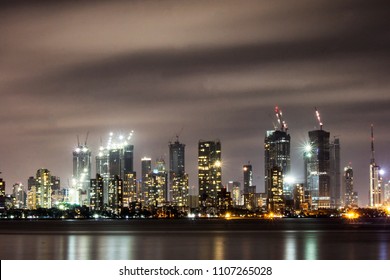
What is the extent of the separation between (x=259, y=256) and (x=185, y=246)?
22.0 m

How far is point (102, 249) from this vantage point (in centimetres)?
10675

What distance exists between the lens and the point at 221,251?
Result: 100 metres
